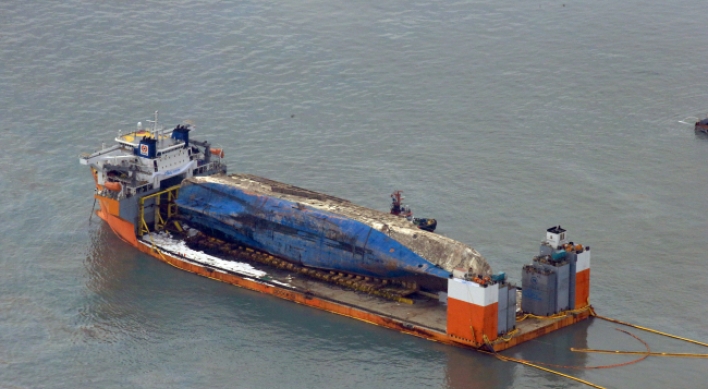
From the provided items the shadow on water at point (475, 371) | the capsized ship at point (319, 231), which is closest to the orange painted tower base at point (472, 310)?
the shadow on water at point (475, 371)

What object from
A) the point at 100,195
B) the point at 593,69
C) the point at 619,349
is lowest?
the point at 619,349

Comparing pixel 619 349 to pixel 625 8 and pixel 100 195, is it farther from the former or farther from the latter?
pixel 625 8

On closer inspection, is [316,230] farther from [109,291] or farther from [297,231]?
[109,291]

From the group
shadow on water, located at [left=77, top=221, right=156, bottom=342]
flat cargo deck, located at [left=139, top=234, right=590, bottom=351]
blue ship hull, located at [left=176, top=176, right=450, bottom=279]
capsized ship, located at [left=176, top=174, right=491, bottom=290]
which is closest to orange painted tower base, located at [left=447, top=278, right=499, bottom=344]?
flat cargo deck, located at [left=139, top=234, right=590, bottom=351]

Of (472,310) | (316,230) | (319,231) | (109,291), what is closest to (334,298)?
(319,231)

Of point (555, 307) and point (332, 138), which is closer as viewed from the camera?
point (555, 307)

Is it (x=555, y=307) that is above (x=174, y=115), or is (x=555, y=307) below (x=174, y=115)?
below

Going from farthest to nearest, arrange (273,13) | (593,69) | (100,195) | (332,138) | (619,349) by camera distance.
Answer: (273,13) → (593,69) → (332,138) → (100,195) → (619,349)

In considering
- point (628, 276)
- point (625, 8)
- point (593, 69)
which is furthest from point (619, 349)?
point (625, 8)
